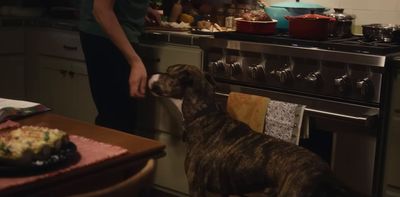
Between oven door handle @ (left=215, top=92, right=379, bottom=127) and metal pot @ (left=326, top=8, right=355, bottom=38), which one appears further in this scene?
metal pot @ (left=326, top=8, right=355, bottom=38)

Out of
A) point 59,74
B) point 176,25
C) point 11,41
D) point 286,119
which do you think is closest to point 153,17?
point 176,25

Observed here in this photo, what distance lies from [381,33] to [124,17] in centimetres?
111

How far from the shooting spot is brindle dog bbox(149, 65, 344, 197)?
1.95 metres

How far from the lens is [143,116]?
304 cm

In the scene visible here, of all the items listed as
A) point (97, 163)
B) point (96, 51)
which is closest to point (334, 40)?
point (96, 51)

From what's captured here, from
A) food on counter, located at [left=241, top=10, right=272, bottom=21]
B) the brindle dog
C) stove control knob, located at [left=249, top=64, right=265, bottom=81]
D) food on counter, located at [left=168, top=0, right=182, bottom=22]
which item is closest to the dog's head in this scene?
the brindle dog

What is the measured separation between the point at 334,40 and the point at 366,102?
14.7 inches

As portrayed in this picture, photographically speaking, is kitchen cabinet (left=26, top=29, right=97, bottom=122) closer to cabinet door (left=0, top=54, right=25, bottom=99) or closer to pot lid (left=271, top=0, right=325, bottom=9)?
cabinet door (left=0, top=54, right=25, bottom=99)

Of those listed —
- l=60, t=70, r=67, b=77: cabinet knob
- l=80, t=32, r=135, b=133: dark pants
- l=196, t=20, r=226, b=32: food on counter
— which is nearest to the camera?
l=80, t=32, r=135, b=133: dark pants

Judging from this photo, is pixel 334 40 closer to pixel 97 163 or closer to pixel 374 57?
pixel 374 57

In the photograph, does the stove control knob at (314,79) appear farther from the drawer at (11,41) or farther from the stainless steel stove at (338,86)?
the drawer at (11,41)

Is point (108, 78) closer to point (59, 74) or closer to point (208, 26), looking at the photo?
point (208, 26)

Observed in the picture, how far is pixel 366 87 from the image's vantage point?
7.32 feet

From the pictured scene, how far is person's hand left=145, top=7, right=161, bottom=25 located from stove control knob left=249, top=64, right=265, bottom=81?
0.76 m
